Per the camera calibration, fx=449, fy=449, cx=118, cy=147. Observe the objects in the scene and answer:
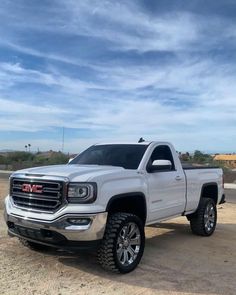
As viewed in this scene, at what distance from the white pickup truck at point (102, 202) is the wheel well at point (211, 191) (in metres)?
1.62

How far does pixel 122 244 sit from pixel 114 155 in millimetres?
1900

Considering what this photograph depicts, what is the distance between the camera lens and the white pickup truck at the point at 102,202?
19.7 ft

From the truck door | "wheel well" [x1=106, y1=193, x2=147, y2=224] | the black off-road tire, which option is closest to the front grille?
Result: "wheel well" [x1=106, y1=193, x2=147, y2=224]

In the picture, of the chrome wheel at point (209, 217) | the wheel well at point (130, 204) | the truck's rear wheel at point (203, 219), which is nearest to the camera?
the wheel well at point (130, 204)

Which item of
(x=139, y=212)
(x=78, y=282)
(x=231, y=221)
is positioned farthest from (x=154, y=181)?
(x=231, y=221)

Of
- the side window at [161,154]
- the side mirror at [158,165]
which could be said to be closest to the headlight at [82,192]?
the side mirror at [158,165]

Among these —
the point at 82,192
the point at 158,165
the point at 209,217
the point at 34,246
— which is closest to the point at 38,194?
the point at 82,192

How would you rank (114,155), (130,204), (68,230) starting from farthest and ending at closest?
(114,155) < (130,204) < (68,230)

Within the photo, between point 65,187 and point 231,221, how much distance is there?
7.31m

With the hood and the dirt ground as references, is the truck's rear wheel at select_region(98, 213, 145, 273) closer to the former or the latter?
the dirt ground

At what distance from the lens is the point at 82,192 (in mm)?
6059

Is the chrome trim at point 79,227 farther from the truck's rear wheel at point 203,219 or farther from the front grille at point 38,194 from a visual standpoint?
the truck's rear wheel at point 203,219

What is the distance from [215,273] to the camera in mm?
6574

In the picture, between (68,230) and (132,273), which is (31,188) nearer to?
(68,230)
